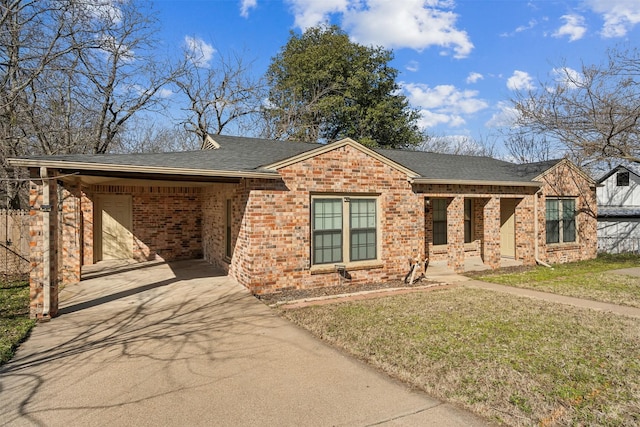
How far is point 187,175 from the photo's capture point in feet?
23.9

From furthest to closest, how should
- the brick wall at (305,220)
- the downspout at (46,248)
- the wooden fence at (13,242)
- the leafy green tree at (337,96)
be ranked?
the leafy green tree at (337,96)
the wooden fence at (13,242)
the brick wall at (305,220)
the downspout at (46,248)

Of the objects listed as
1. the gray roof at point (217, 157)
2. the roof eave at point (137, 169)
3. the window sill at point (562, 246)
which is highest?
the gray roof at point (217, 157)

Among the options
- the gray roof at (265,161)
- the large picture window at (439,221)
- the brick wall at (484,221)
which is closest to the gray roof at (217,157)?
the gray roof at (265,161)

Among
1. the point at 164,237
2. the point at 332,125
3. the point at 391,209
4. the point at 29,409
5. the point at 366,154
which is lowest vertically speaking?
the point at 29,409

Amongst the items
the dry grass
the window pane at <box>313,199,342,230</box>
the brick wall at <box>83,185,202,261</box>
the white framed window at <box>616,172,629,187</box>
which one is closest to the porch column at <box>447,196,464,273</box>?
the dry grass

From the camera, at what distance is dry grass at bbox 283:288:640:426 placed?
11.3 ft

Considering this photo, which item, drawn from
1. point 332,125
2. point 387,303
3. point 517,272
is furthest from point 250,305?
point 332,125

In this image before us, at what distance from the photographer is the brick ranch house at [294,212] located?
7.11 m

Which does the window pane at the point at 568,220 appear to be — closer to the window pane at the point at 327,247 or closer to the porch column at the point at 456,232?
the porch column at the point at 456,232

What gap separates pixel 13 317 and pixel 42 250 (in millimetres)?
1289

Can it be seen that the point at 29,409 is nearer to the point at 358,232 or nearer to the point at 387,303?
the point at 387,303

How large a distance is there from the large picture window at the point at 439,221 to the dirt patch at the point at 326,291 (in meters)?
3.56

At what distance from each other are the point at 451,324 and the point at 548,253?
876 centimetres

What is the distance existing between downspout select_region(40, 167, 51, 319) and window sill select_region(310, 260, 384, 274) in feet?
16.1
